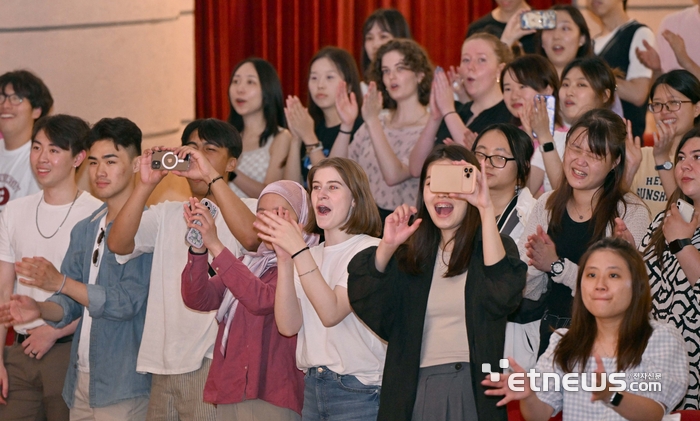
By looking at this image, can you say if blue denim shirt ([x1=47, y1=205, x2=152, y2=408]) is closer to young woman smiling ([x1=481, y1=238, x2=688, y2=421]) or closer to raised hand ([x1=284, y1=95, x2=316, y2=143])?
raised hand ([x1=284, y1=95, x2=316, y2=143])

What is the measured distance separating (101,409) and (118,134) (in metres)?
1.25

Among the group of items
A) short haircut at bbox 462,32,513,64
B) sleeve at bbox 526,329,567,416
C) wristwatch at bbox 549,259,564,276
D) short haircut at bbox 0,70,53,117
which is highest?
short haircut at bbox 462,32,513,64


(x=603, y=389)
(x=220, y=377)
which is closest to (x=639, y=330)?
(x=603, y=389)

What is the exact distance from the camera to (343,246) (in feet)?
11.1

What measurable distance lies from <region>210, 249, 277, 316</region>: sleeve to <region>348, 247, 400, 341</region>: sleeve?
0.42 metres

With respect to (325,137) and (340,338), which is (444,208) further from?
(325,137)

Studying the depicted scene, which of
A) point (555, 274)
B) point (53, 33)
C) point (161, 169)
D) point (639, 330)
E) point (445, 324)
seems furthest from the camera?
point (53, 33)

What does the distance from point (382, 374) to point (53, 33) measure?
3.94m

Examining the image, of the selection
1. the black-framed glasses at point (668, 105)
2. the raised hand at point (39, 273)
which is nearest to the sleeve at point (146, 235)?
the raised hand at point (39, 273)

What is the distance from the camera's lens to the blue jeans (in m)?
3.18

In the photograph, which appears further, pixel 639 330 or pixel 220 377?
pixel 220 377

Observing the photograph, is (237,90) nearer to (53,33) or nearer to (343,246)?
(53,33)

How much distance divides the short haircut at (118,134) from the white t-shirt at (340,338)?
1.29 m

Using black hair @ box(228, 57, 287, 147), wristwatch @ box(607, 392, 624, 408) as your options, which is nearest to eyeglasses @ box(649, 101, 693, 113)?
wristwatch @ box(607, 392, 624, 408)
